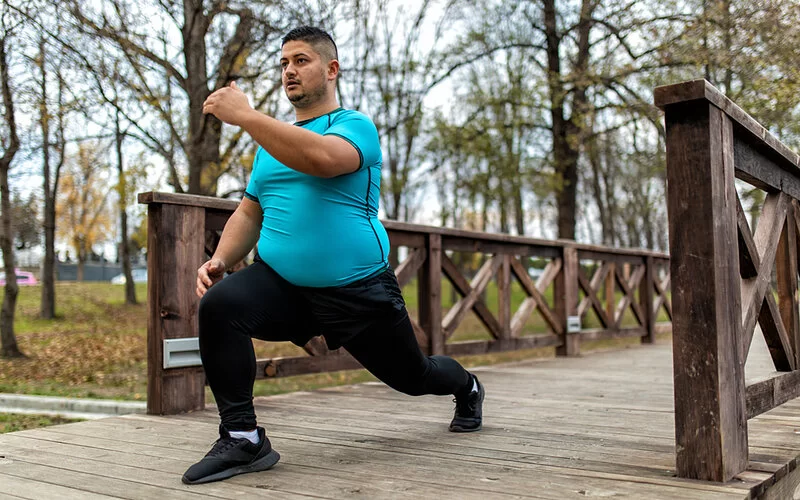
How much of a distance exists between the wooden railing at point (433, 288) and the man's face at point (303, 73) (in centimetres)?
140

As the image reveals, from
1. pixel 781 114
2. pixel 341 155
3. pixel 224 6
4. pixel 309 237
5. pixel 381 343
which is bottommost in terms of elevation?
pixel 381 343

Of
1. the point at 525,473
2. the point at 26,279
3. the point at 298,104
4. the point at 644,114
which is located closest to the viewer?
the point at 525,473

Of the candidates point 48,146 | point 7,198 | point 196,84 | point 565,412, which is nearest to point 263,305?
point 565,412

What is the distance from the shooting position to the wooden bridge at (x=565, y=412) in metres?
2.28

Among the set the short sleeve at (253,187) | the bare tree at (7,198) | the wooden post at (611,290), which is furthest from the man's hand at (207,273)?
the bare tree at (7,198)

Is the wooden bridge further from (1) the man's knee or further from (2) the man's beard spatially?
(2) the man's beard

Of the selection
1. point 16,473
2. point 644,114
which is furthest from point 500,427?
point 644,114

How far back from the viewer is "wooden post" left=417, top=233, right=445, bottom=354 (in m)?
5.74

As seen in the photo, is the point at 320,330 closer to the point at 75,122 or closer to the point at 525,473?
the point at 525,473

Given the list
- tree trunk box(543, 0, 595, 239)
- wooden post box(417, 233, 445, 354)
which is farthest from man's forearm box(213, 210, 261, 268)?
tree trunk box(543, 0, 595, 239)

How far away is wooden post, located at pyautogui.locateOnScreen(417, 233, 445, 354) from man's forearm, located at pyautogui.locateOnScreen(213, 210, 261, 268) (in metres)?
2.89

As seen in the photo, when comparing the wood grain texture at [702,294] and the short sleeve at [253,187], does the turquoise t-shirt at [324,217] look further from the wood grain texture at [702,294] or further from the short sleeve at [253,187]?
the wood grain texture at [702,294]

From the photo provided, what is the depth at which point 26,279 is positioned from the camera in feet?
122

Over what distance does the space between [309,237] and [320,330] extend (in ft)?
1.18
